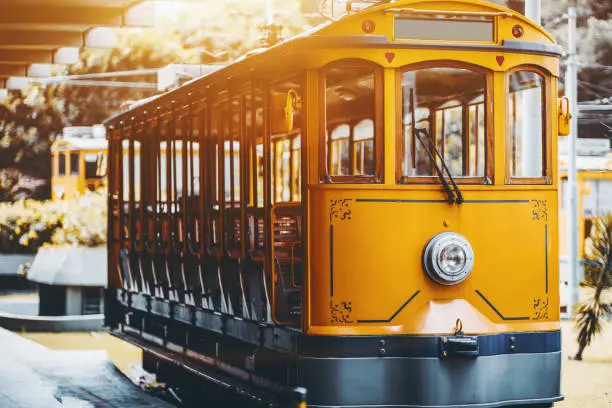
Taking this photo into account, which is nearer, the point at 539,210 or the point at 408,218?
the point at 408,218

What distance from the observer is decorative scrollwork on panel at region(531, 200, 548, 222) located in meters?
9.93

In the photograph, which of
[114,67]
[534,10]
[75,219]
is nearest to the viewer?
[534,10]

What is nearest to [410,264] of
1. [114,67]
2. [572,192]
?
[572,192]

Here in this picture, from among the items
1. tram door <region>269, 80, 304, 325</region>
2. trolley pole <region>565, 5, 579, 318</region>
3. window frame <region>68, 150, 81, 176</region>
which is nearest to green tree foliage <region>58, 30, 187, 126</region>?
window frame <region>68, 150, 81, 176</region>

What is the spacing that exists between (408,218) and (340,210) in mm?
505

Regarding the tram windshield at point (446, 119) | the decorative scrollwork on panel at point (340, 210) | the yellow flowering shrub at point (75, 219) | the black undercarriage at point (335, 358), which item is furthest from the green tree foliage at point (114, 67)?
the decorative scrollwork on panel at point (340, 210)

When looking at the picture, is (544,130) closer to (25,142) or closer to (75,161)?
(75,161)

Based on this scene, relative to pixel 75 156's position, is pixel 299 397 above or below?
below

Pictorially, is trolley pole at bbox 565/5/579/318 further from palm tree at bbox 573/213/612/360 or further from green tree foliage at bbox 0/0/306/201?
green tree foliage at bbox 0/0/306/201

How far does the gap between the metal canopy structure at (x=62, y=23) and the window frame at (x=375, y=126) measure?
428 centimetres

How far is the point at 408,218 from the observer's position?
9.61m

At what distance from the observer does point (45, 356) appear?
16547mm

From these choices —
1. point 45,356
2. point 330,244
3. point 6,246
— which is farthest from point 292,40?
point 6,246

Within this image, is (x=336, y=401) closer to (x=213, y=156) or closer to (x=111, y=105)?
(x=213, y=156)
